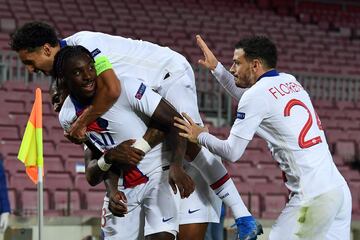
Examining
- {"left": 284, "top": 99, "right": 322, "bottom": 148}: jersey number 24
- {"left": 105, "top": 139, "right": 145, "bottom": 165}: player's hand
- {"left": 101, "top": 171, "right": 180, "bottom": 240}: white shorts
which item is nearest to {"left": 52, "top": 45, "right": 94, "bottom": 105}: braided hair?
{"left": 105, "top": 139, "right": 145, "bottom": 165}: player's hand

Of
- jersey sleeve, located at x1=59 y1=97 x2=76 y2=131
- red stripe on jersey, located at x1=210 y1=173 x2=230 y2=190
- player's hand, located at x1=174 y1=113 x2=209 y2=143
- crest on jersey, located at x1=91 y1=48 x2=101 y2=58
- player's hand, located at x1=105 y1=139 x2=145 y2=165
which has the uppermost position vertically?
crest on jersey, located at x1=91 y1=48 x2=101 y2=58

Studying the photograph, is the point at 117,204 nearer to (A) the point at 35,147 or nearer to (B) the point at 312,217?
(B) the point at 312,217

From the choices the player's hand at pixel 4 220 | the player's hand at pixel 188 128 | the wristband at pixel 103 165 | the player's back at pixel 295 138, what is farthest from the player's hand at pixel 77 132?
the player's hand at pixel 4 220

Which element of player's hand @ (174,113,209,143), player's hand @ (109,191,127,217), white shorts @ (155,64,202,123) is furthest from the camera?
white shorts @ (155,64,202,123)

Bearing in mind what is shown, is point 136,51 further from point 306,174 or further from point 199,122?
point 306,174

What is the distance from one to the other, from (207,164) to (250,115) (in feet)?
1.57

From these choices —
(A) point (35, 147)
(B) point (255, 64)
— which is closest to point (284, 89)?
(B) point (255, 64)

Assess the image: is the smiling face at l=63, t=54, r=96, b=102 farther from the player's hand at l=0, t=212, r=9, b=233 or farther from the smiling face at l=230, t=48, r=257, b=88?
the player's hand at l=0, t=212, r=9, b=233

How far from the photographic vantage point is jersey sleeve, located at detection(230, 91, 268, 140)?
533 cm

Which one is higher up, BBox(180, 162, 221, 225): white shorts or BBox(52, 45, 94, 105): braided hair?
BBox(52, 45, 94, 105): braided hair

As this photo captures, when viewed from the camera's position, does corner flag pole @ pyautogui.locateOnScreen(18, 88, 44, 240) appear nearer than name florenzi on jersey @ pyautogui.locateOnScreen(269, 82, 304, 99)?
No

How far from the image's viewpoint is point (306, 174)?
5.38 meters

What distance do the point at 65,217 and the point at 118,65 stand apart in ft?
16.2

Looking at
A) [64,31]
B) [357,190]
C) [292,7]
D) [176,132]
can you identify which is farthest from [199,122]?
[292,7]
